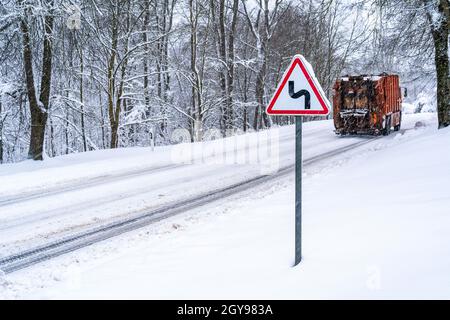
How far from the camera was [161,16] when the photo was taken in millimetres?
30094

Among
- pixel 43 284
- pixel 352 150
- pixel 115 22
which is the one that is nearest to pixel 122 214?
pixel 43 284

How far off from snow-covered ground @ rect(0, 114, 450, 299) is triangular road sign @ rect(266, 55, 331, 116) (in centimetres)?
169

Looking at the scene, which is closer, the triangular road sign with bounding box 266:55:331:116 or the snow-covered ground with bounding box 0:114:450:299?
the snow-covered ground with bounding box 0:114:450:299

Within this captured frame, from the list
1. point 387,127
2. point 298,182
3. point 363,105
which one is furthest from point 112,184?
point 387,127

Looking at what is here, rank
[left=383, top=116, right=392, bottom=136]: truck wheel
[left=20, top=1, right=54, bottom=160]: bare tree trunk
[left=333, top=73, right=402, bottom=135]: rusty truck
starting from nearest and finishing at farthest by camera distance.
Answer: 1. [left=20, top=1, right=54, bottom=160]: bare tree trunk
2. [left=333, top=73, right=402, bottom=135]: rusty truck
3. [left=383, top=116, right=392, bottom=136]: truck wheel

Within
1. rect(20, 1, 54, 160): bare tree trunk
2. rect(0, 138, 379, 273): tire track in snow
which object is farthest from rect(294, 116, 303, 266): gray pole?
rect(20, 1, 54, 160): bare tree trunk

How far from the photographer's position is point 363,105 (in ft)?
66.8

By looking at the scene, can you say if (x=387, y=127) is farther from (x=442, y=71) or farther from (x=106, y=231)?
(x=106, y=231)

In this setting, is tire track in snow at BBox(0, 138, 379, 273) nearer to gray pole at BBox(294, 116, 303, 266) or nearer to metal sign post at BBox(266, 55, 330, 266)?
gray pole at BBox(294, 116, 303, 266)

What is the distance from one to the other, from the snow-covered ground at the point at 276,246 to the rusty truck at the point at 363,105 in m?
10.00

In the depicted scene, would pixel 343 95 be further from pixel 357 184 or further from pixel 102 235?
pixel 102 235

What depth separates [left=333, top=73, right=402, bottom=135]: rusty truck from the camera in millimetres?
20156

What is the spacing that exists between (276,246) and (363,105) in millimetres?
16148
